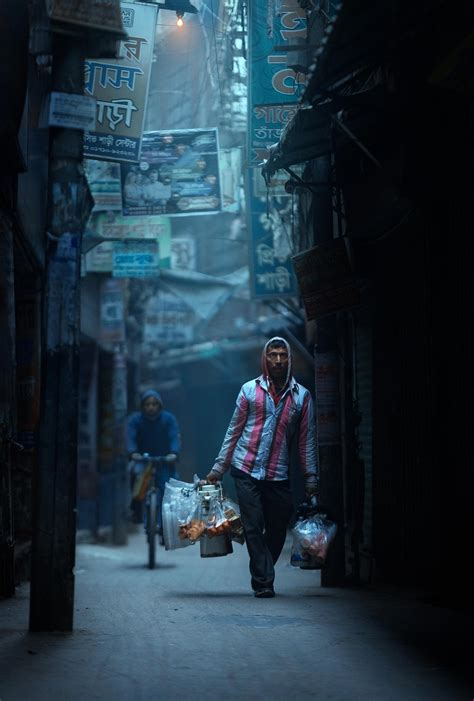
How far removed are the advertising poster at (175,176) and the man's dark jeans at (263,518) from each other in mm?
7054

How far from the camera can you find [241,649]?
20.5 feet

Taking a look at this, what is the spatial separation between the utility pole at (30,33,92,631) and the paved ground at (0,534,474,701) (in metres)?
0.34

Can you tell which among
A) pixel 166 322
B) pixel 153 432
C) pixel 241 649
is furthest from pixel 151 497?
pixel 166 322

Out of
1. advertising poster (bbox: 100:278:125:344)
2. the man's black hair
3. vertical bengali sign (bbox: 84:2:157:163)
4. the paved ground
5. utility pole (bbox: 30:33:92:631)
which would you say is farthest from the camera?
advertising poster (bbox: 100:278:125:344)

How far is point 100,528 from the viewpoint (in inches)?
827

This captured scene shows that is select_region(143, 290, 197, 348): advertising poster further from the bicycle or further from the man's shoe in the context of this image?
the man's shoe

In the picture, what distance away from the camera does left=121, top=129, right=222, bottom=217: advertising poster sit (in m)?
15.3

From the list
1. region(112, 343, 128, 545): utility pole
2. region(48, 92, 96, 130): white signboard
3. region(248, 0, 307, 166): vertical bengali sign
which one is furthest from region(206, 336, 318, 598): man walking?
region(112, 343, 128, 545): utility pole

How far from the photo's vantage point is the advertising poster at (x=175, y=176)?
1530cm

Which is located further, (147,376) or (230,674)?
(147,376)

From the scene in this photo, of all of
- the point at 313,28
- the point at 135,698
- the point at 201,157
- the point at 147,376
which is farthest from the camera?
the point at 147,376

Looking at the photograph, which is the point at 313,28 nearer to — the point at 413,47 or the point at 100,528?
the point at 413,47

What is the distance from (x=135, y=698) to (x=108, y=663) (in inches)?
35.0

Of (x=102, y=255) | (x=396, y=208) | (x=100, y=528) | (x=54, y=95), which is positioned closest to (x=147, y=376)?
(x=100, y=528)
